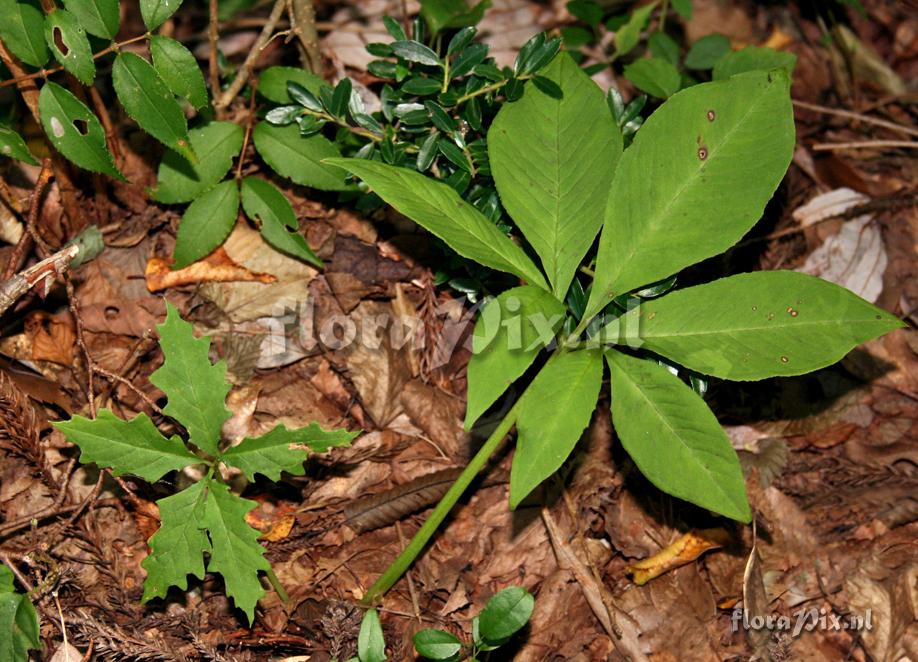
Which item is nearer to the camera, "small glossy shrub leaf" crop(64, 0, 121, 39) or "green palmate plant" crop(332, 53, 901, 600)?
"green palmate plant" crop(332, 53, 901, 600)

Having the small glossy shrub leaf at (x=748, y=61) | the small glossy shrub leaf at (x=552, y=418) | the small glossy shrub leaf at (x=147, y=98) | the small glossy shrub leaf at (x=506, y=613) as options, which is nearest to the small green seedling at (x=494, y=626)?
the small glossy shrub leaf at (x=506, y=613)

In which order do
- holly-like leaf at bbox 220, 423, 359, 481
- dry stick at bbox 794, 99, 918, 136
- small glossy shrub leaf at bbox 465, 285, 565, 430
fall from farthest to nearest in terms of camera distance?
dry stick at bbox 794, 99, 918, 136, holly-like leaf at bbox 220, 423, 359, 481, small glossy shrub leaf at bbox 465, 285, 565, 430

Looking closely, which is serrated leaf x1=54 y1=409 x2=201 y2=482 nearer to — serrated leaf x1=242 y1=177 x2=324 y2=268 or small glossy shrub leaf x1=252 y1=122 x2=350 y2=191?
serrated leaf x1=242 y1=177 x2=324 y2=268

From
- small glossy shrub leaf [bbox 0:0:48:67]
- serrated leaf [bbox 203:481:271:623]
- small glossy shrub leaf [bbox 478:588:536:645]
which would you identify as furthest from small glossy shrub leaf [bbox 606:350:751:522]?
small glossy shrub leaf [bbox 0:0:48:67]

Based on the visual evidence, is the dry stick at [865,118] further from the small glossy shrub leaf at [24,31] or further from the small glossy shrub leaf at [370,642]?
the small glossy shrub leaf at [24,31]

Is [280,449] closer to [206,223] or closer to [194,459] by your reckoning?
[194,459]

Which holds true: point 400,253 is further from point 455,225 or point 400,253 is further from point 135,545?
point 135,545

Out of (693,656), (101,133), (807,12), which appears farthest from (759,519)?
(807,12)
